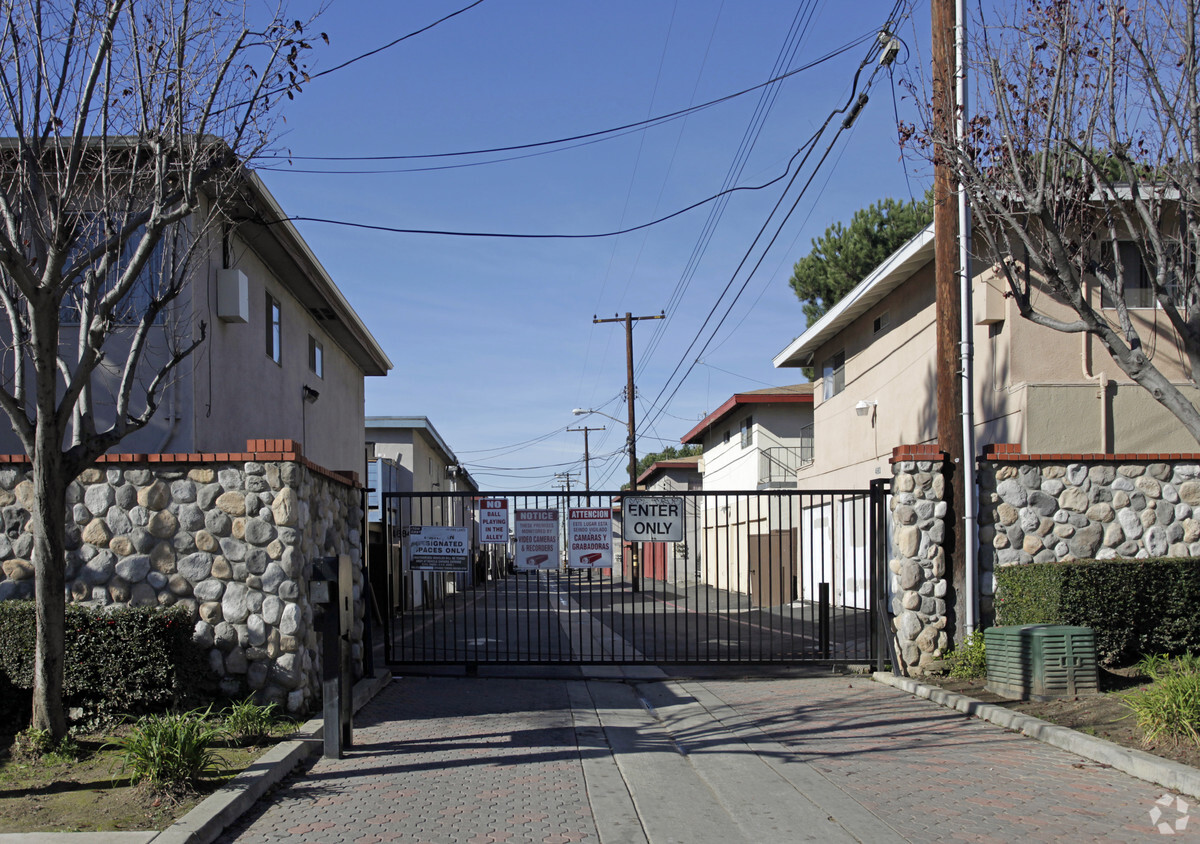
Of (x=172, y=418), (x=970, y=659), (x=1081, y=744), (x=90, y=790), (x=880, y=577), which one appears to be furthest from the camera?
(x=172, y=418)

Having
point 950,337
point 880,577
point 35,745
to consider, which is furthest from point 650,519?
point 35,745

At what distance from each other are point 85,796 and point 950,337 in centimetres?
972

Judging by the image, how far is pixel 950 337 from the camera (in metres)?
11.7

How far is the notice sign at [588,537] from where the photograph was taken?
41.7ft

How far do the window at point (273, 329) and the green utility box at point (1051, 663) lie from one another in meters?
12.3

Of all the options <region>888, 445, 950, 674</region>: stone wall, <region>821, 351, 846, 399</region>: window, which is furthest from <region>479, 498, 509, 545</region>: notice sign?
<region>821, 351, 846, 399</region>: window

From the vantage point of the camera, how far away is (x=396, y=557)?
87.0 ft

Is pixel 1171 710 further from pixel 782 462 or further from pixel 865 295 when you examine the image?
pixel 782 462

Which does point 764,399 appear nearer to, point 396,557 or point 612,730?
point 396,557

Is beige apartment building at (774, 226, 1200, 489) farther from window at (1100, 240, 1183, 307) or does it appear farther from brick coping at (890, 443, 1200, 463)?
brick coping at (890, 443, 1200, 463)

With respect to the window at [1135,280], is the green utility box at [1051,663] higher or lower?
lower

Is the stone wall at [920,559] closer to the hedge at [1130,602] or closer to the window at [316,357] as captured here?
the hedge at [1130,602]

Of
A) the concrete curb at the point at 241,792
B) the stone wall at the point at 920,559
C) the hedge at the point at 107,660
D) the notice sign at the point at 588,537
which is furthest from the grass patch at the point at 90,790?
the stone wall at the point at 920,559

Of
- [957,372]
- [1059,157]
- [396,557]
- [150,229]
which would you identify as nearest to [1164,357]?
[957,372]
